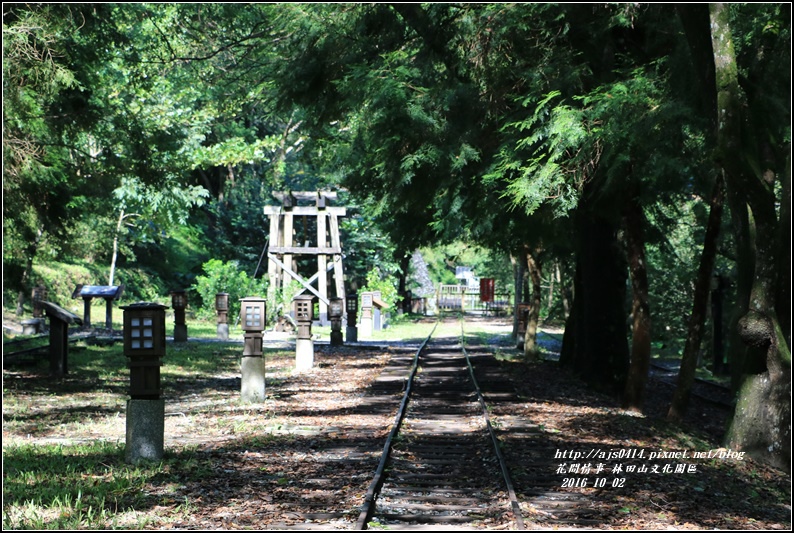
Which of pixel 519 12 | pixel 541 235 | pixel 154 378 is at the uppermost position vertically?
pixel 519 12

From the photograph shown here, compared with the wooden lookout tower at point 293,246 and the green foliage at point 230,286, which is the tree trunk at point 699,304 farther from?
the green foliage at point 230,286

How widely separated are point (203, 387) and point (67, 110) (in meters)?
5.21

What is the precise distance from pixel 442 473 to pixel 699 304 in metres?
6.67

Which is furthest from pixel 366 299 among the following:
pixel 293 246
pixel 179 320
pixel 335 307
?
pixel 179 320

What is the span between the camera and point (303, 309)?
21.4 meters

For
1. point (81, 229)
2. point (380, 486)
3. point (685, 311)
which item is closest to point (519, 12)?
point (380, 486)

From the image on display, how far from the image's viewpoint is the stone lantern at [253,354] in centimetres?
1436

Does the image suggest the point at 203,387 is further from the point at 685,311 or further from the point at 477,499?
the point at 685,311

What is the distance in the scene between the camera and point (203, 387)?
653 inches

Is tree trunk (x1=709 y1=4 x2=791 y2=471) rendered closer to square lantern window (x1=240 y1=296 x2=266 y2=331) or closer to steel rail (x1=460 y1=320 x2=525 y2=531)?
steel rail (x1=460 y1=320 x2=525 y2=531)

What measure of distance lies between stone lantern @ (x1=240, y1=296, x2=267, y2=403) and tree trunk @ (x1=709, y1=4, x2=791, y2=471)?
6.98 metres

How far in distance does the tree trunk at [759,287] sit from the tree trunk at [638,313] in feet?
15.0

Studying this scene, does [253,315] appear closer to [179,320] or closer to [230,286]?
[179,320]

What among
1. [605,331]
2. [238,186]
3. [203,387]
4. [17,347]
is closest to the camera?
[203,387]
